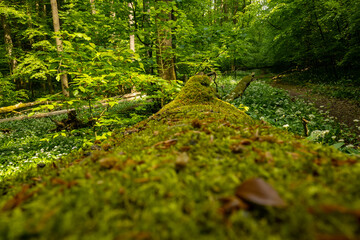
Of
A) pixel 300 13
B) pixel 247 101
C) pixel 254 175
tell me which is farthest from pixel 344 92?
pixel 254 175

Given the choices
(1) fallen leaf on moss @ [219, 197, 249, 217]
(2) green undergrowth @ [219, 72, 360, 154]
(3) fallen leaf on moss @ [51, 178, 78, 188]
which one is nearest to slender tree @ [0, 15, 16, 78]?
(2) green undergrowth @ [219, 72, 360, 154]

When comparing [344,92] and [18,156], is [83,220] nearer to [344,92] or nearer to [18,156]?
[18,156]

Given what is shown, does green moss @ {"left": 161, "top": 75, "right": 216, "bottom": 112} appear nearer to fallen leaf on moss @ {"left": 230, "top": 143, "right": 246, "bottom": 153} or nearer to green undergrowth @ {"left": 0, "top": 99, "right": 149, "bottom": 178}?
green undergrowth @ {"left": 0, "top": 99, "right": 149, "bottom": 178}

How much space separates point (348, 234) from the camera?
494 millimetres

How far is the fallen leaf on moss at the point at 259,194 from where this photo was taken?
24.1 inches

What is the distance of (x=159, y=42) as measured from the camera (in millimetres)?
5234

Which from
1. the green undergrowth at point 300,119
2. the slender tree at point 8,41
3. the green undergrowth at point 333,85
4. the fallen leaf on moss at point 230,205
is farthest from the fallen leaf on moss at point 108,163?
the slender tree at point 8,41

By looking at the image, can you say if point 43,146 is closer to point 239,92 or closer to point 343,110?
point 239,92

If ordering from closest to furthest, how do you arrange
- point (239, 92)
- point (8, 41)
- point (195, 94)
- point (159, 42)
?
point (195, 94), point (159, 42), point (239, 92), point (8, 41)

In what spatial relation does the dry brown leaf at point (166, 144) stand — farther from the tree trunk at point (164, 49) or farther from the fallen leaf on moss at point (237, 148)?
the tree trunk at point (164, 49)

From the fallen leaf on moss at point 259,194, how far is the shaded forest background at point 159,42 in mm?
3027

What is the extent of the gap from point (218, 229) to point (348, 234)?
38 cm

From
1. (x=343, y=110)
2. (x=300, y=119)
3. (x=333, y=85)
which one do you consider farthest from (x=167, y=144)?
(x=333, y=85)

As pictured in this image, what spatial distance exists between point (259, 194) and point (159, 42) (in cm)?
542
